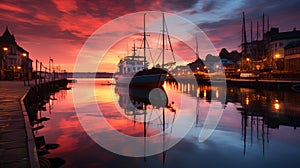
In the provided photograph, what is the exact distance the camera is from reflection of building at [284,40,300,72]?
50281 mm

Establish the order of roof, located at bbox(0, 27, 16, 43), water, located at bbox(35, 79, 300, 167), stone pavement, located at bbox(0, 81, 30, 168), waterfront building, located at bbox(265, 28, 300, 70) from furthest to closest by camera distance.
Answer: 1. roof, located at bbox(0, 27, 16, 43)
2. waterfront building, located at bbox(265, 28, 300, 70)
3. water, located at bbox(35, 79, 300, 167)
4. stone pavement, located at bbox(0, 81, 30, 168)

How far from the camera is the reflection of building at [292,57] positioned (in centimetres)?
5028

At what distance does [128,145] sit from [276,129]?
8376 mm

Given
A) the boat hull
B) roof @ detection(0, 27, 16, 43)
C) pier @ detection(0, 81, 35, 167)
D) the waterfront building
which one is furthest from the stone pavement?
roof @ detection(0, 27, 16, 43)

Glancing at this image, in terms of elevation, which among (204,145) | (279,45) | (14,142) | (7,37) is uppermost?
(7,37)

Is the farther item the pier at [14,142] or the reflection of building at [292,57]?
the reflection of building at [292,57]

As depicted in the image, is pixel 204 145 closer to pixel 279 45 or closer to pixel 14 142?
pixel 14 142

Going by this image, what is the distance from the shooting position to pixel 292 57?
2077 inches

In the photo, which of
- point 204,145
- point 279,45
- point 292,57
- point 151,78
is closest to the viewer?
point 204,145

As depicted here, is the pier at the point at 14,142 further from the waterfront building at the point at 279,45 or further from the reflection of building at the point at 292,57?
the waterfront building at the point at 279,45

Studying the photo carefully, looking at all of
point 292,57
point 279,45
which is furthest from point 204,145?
point 279,45

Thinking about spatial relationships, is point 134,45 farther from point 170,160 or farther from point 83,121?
point 170,160

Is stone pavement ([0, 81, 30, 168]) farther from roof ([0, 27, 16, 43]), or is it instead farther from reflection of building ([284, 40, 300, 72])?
roof ([0, 27, 16, 43])

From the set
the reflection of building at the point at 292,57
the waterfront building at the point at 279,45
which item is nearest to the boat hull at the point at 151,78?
the reflection of building at the point at 292,57
